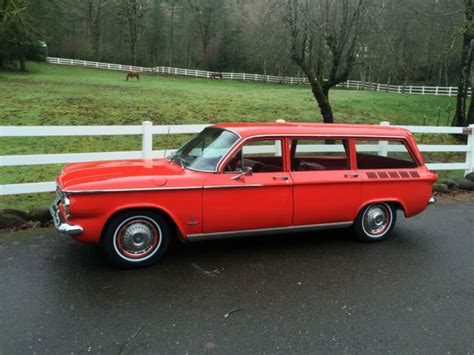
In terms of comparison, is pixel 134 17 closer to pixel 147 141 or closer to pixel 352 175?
pixel 147 141

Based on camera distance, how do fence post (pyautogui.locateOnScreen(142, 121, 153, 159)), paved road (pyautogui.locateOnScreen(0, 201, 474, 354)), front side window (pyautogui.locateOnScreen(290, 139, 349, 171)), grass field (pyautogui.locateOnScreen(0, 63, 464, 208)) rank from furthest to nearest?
1. grass field (pyautogui.locateOnScreen(0, 63, 464, 208))
2. fence post (pyautogui.locateOnScreen(142, 121, 153, 159))
3. front side window (pyautogui.locateOnScreen(290, 139, 349, 171))
4. paved road (pyautogui.locateOnScreen(0, 201, 474, 354))

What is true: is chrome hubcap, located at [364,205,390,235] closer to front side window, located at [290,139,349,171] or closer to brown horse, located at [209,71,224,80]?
front side window, located at [290,139,349,171]

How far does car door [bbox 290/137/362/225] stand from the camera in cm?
537

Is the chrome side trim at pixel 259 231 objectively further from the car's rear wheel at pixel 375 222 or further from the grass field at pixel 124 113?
the grass field at pixel 124 113

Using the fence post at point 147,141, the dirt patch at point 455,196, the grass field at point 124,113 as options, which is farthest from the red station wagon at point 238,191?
the grass field at point 124,113

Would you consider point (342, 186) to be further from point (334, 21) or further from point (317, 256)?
point (334, 21)

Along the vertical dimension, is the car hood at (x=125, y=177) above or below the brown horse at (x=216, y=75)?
below

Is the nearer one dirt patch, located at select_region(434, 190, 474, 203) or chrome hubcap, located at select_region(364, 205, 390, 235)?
chrome hubcap, located at select_region(364, 205, 390, 235)

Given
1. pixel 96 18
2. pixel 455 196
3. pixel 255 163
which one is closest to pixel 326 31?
pixel 455 196

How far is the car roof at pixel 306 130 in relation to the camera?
5.28 metres

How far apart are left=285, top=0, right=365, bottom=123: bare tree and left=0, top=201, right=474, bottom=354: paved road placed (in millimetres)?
8323

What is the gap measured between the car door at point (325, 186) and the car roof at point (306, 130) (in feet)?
0.35

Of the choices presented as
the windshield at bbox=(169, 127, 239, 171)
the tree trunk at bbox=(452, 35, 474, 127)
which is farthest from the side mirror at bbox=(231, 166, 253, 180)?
the tree trunk at bbox=(452, 35, 474, 127)

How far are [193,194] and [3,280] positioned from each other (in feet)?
6.84
